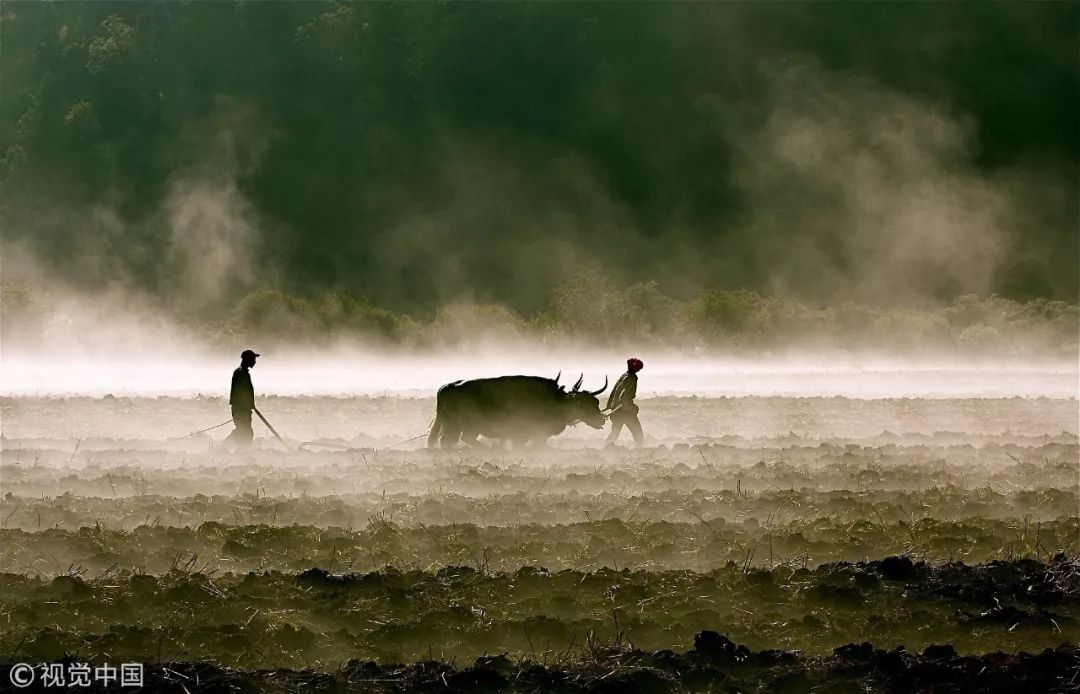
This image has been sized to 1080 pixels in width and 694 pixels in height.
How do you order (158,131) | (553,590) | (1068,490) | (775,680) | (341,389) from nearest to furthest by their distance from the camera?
(775,680), (553,590), (1068,490), (341,389), (158,131)

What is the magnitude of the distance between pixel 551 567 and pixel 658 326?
164 feet

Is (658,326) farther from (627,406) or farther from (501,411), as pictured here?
(501,411)

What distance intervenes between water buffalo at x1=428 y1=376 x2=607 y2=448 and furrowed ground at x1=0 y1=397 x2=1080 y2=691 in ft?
2.97

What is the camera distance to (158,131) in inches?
3241

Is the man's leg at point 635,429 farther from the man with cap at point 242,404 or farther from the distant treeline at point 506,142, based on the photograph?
the distant treeline at point 506,142

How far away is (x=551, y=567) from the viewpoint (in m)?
12.2

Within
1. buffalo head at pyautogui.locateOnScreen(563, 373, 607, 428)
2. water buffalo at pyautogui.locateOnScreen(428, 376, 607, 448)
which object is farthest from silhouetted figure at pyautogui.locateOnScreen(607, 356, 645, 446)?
water buffalo at pyautogui.locateOnScreen(428, 376, 607, 448)

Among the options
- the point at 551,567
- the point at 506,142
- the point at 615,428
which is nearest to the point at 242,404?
the point at 615,428

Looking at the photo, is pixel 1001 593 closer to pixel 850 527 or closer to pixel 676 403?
pixel 850 527

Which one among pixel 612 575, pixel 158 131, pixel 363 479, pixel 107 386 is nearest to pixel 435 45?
pixel 158 131

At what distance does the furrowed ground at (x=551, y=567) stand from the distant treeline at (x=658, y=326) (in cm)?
3607

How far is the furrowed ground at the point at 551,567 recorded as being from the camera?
9.27 metres

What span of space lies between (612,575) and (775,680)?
2.77 meters

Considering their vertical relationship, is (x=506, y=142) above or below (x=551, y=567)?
above
